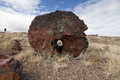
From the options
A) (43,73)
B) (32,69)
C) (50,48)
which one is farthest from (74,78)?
(50,48)

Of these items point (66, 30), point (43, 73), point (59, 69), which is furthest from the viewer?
point (66, 30)

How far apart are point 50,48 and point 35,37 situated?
0.96 m

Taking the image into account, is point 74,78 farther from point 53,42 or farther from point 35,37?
point 35,37

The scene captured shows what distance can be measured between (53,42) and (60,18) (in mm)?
1239

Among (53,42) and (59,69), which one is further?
(53,42)

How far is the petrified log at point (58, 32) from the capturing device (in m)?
4.63

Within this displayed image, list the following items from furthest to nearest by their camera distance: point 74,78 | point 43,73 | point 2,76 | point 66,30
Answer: point 66,30, point 43,73, point 74,78, point 2,76

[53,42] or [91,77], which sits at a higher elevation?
[53,42]

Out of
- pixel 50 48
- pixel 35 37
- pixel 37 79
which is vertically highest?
pixel 35 37

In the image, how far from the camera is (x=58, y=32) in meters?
4.61

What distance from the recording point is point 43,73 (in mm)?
3186

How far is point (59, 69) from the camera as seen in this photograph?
3.40m

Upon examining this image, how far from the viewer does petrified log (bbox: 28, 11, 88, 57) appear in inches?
182

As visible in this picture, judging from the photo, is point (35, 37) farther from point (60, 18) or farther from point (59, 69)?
point (59, 69)
